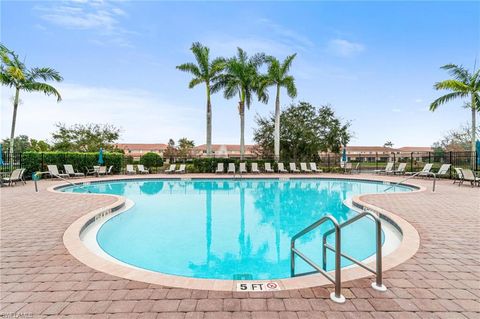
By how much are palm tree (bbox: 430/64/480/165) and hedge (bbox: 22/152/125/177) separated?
22.6 m

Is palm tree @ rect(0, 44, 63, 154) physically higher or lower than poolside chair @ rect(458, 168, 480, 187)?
higher

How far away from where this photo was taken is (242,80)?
2002cm

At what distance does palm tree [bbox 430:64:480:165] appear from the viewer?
642 inches

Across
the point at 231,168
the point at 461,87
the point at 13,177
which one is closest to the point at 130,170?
the point at 231,168

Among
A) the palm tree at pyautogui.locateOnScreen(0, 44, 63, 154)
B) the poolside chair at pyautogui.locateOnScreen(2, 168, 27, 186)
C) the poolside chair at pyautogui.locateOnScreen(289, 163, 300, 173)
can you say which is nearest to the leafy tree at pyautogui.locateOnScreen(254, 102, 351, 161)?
the poolside chair at pyautogui.locateOnScreen(289, 163, 300, 173)

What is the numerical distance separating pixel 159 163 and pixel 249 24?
1316cm

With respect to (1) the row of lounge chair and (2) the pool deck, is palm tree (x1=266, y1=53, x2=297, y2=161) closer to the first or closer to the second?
(1) the row of lounge chair

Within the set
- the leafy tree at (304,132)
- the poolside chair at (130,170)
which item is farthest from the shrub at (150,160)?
the leafy tree at (304,132)

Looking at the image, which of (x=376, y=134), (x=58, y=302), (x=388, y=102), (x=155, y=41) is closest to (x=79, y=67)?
(x=155, y=41)

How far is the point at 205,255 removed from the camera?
482 cm

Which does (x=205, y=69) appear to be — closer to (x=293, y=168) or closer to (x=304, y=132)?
(x=293, y=168)

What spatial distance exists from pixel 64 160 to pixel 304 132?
1948cm

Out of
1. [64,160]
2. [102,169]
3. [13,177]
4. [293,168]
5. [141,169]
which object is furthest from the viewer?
[293,168]

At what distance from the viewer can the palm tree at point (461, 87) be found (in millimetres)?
16312
